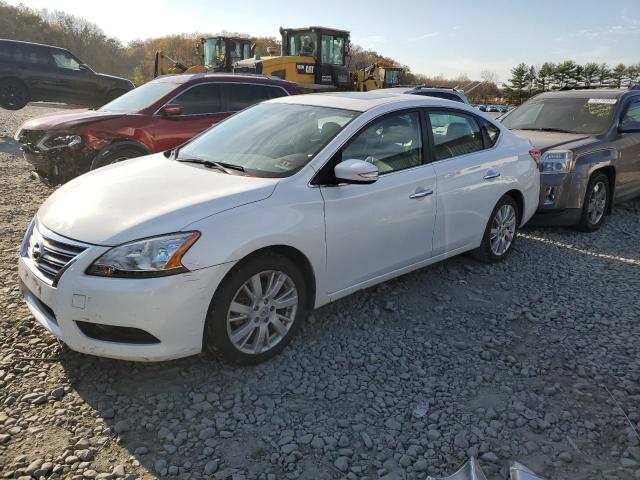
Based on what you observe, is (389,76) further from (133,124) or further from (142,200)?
(142,200)

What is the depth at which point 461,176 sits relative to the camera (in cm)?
451

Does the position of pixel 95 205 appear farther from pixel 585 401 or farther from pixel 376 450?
pixel 585 401

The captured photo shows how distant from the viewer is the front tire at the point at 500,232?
5.11 m

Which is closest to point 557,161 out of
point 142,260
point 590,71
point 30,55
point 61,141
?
point 142,260

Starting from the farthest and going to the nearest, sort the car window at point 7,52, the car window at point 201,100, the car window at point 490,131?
the car window at point 7,52, the car window at point 201,100, the car window at point 490,131

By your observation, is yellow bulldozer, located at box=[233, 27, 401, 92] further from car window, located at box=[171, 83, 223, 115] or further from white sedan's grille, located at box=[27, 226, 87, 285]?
white sedan's grille, located at box=[27, 226, 87, 285]

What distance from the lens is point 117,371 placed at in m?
3.19

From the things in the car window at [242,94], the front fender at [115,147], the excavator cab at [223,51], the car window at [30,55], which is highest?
the excavator cab at [223,51]

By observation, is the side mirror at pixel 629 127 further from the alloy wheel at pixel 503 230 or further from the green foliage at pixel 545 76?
the green foliage at pixel 545 76

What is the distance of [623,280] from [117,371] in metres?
4.57

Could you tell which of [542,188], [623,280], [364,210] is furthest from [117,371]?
[542,188]

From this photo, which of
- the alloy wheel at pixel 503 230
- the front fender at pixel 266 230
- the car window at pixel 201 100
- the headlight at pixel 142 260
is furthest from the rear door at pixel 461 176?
the car window at pixel 201 100

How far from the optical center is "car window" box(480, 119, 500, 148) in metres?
5.04

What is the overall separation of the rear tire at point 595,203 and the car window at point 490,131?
2115 millimetres
